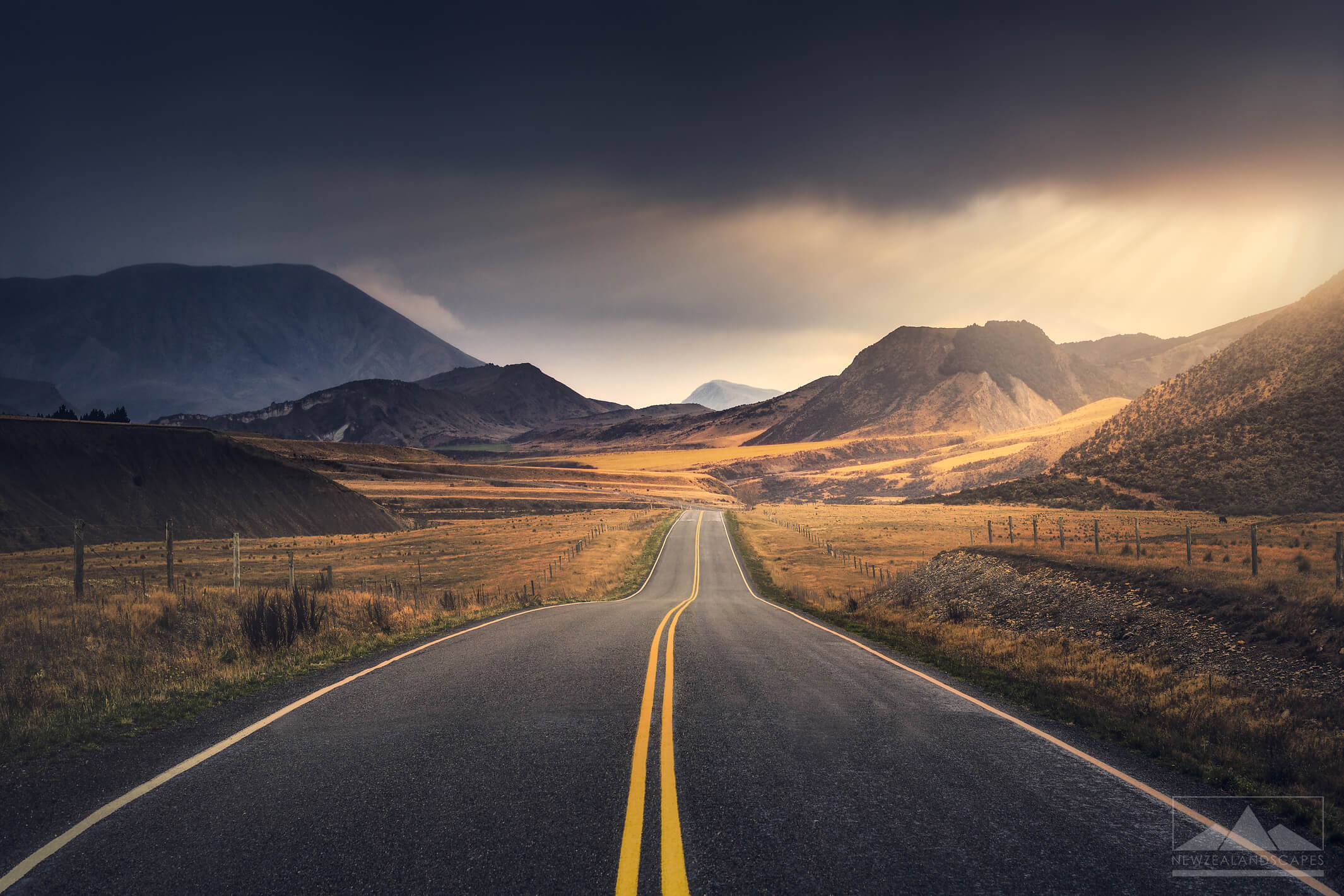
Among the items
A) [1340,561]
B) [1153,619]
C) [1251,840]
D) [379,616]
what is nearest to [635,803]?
[1251,840]

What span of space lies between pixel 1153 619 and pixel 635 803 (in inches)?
584

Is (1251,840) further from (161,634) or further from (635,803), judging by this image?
(161,634)

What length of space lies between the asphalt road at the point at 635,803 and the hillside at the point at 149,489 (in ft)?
180

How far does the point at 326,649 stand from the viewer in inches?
474

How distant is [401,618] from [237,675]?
6.36 metres

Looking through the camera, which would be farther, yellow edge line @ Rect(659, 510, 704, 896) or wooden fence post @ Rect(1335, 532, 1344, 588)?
wooden fence post @ Rect(1335, 532, 1344, 588)

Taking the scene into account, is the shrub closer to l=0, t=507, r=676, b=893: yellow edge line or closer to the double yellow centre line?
l=0, t=507, r=676, b=893: yellow edge line

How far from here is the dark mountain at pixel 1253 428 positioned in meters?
49.1

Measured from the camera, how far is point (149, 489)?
178ft

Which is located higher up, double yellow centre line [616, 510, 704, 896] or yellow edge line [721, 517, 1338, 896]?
double yellow centre line [616, 510, 704, 896]

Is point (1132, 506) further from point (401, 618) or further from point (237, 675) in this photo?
point (237, 675)

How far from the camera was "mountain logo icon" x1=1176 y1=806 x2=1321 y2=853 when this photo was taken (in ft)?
15.0
